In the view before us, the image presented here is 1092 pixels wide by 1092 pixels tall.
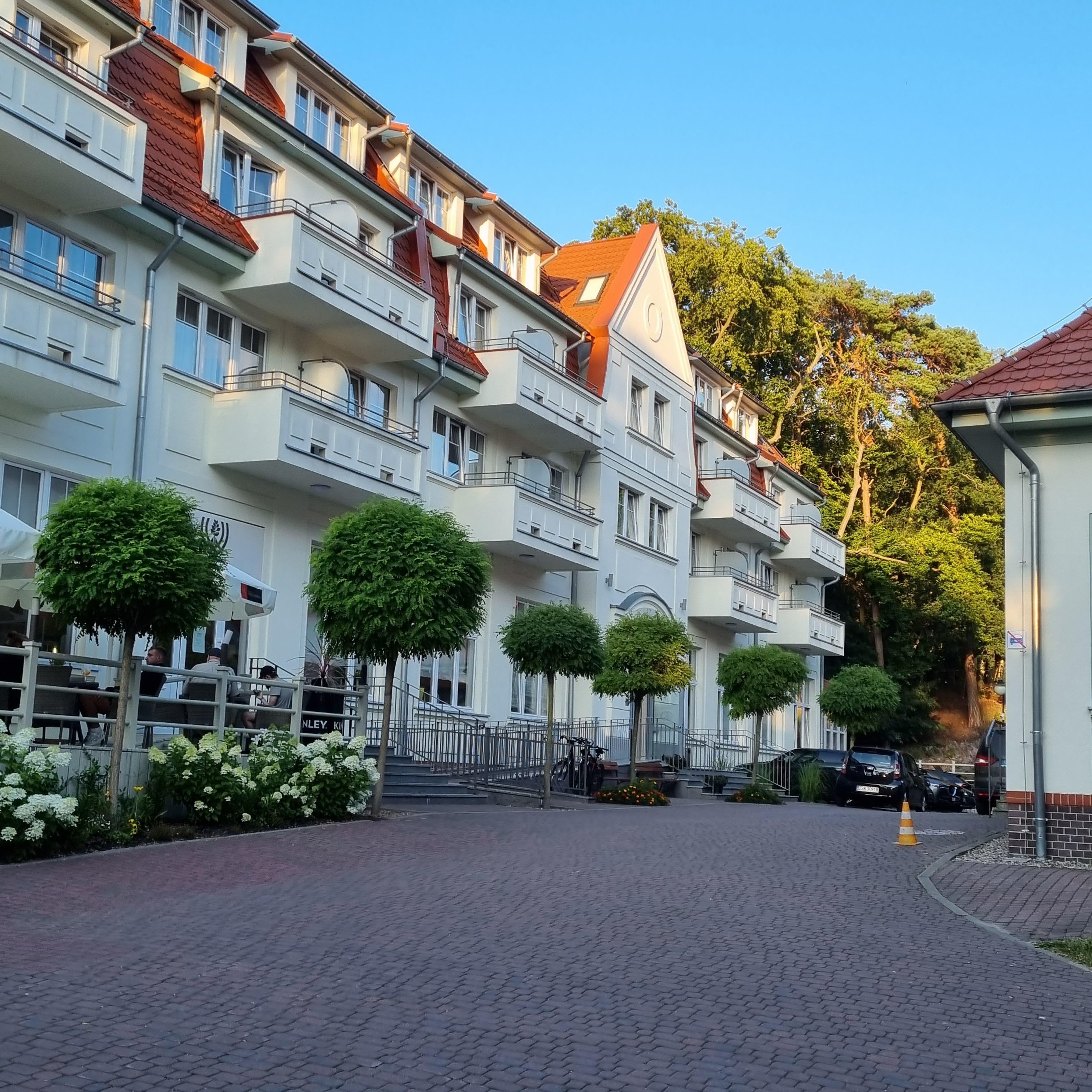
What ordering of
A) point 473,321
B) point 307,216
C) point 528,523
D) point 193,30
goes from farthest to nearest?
1. point 473,321
2. point 528,523
3. point 193,30
4. point 307,216

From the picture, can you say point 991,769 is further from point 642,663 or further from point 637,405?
point 637,405

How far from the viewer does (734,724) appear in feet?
143

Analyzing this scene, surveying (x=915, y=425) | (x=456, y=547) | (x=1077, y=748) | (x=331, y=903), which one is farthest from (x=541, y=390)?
(x=915, y=425)

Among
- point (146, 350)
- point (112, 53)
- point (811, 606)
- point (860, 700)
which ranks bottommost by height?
point (860, 700)

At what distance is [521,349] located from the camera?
29.1 meters

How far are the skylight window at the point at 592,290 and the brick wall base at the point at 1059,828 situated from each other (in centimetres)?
2259

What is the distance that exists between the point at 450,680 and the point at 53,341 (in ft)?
41.0

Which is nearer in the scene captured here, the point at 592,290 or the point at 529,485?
the point at 529,485

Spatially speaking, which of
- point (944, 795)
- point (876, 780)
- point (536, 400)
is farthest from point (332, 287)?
point (944, 795)

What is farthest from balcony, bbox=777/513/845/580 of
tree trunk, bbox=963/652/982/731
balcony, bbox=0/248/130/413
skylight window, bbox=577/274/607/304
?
balcony, bbox=0/248/130/413

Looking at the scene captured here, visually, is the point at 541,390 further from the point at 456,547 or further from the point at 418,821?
the point at 418,821

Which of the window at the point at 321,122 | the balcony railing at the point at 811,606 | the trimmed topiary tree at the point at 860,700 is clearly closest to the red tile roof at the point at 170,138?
the window at the point at 321,122

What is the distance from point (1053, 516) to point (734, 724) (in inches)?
1083

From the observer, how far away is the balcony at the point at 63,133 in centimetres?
1758
